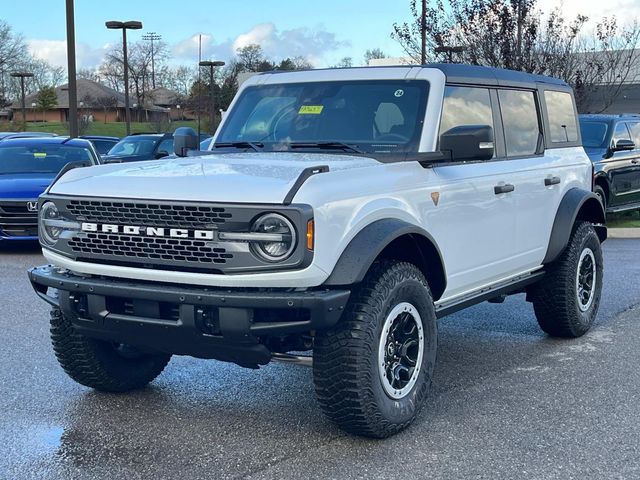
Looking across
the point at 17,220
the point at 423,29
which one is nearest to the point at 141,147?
the point at 423,29

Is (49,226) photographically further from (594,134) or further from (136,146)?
(136,146)

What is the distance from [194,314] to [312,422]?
3.73 feet

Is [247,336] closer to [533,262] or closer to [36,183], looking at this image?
[533,262]

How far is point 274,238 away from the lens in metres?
4.00

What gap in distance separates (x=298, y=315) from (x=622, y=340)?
3658 millimetres

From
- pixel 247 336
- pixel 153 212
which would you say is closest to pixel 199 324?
pixel 247 336

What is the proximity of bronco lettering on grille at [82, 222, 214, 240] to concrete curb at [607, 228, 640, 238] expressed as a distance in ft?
37.5

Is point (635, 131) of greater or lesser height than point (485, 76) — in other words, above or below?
below

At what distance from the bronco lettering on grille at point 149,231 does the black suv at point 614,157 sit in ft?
36.1

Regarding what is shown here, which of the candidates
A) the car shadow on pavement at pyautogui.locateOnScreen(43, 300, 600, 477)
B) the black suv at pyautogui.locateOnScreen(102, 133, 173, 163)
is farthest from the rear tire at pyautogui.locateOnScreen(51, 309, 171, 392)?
the black suv at pyautogui.locateOnScreen(102, 133, 173, 163)

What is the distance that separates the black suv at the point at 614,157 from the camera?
14.2 meters

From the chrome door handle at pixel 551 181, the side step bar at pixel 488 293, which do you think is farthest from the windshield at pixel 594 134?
the side step bar at pixel 488 293

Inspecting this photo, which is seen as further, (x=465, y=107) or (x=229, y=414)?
(x=465, y=107)

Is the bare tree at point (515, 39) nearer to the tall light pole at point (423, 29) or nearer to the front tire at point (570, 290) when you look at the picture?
the tall light pole at point (423, 29)
